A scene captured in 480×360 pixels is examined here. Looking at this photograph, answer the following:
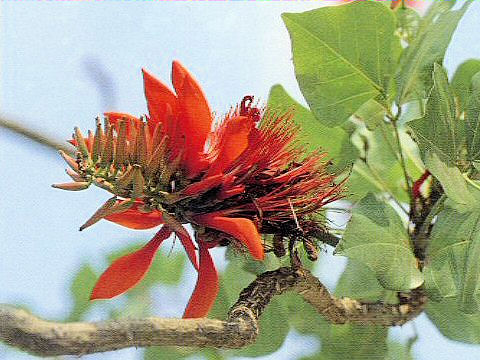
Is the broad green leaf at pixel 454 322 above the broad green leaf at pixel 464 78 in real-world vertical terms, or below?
below

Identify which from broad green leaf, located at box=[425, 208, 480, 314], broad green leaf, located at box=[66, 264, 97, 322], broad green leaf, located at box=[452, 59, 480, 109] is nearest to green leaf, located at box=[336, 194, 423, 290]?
broad green leaf, located at box=[425, 208, 480, 314]

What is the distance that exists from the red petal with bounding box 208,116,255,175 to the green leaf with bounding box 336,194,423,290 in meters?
0.07

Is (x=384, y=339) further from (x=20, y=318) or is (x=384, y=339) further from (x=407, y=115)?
(x=20, y=318)

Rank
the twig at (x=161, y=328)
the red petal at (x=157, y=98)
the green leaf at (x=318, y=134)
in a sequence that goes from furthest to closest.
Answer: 1. the green leaf at (x=318, y=134)
2. the red petal at (x=157, y=98)
3. the twig at (x=161, y=328)

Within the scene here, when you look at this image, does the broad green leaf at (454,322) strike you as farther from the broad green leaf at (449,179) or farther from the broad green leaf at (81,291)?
the broad green leaf at (81,291)

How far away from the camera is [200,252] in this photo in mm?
315

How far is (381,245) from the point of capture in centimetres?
34

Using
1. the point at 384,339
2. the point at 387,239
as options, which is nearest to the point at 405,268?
the point at 387,239

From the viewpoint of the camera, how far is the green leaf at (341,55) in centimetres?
36

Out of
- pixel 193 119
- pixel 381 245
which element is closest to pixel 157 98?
pixel 193 119

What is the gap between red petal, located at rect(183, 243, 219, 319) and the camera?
0.31m

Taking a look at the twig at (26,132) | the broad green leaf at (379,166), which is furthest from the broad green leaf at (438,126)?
the twig at (26,132)

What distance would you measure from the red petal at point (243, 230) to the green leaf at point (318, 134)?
0.13 meters

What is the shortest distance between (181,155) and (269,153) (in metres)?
0.04
